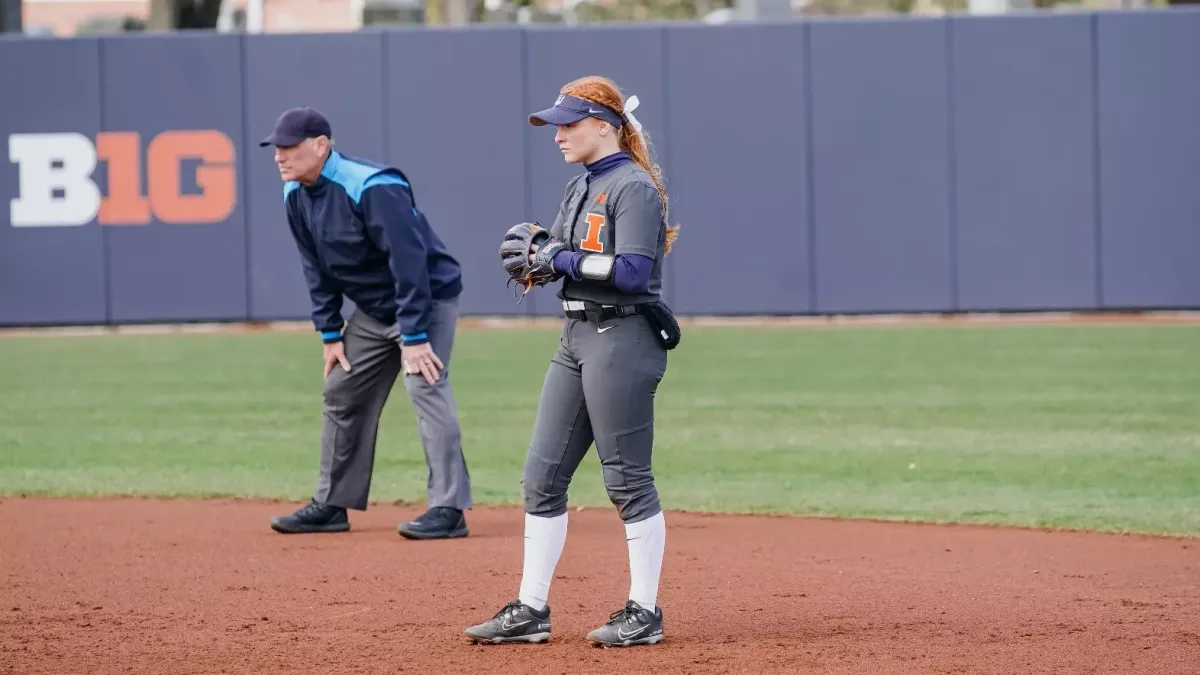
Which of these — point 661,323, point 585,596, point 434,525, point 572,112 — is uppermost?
point 572,112

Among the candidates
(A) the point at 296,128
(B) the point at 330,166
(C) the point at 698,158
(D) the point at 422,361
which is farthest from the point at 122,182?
(D) the point at 422,361

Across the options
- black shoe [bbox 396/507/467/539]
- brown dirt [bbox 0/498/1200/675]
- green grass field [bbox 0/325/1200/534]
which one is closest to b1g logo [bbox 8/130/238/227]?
green grass field [bbox 0/325/1200/534]

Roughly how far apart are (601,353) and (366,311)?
8.30 ft

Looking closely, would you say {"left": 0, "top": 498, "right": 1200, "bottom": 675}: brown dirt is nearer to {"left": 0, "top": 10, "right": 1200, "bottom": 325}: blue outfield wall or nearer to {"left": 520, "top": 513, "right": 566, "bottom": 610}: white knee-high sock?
{"left": 520, "top": 513, "right": 566, "bottom": 610}: white knee-high sock

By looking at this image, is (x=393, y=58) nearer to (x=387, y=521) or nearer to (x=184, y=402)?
(x=184, y=402)

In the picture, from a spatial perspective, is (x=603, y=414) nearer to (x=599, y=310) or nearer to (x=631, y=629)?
(x=599, y=310)

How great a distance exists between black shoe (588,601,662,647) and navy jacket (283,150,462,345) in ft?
7.43

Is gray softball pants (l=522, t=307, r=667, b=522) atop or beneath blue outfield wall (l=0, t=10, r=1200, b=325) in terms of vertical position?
beneath

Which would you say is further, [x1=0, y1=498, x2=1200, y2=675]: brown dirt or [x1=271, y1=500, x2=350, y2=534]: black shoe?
[x1=271, y1=500, x2=350, y2=534]: black shoe

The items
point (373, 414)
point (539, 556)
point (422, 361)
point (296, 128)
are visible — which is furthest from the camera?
point (373, 414)

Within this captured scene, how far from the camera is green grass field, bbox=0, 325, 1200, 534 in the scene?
8688mm

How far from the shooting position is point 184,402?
40.4ft

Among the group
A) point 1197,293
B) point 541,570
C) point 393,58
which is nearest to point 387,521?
point 541,570

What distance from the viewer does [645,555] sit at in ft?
16.6
